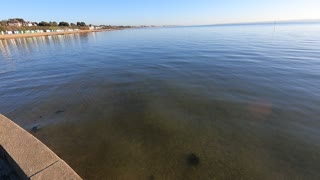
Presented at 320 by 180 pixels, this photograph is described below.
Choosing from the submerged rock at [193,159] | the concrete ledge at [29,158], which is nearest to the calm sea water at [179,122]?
the submerged rock at [193,159]

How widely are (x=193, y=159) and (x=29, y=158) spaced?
3471mm

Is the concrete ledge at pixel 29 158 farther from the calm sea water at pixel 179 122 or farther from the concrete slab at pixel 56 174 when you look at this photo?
the calm sea water at pixel 179 122

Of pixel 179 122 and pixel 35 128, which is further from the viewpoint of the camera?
pixel 179 122

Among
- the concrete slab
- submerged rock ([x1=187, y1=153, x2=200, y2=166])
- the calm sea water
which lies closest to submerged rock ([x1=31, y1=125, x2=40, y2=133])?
the calm sea water

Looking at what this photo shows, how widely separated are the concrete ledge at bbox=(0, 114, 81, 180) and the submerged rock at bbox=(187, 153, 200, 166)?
2.56m

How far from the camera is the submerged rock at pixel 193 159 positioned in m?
4.38

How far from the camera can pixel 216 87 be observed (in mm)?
9133

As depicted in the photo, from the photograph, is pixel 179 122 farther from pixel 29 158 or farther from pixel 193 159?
pixel 29 158

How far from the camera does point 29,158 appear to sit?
327 cm

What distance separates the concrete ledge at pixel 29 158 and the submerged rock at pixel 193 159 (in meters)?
2.56

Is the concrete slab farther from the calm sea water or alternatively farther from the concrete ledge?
the calm sea water

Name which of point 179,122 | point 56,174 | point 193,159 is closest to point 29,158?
point 56,174

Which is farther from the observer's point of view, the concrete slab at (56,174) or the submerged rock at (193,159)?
the submerged rock at (193,159)

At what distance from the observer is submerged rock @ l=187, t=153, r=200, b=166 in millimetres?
4375
